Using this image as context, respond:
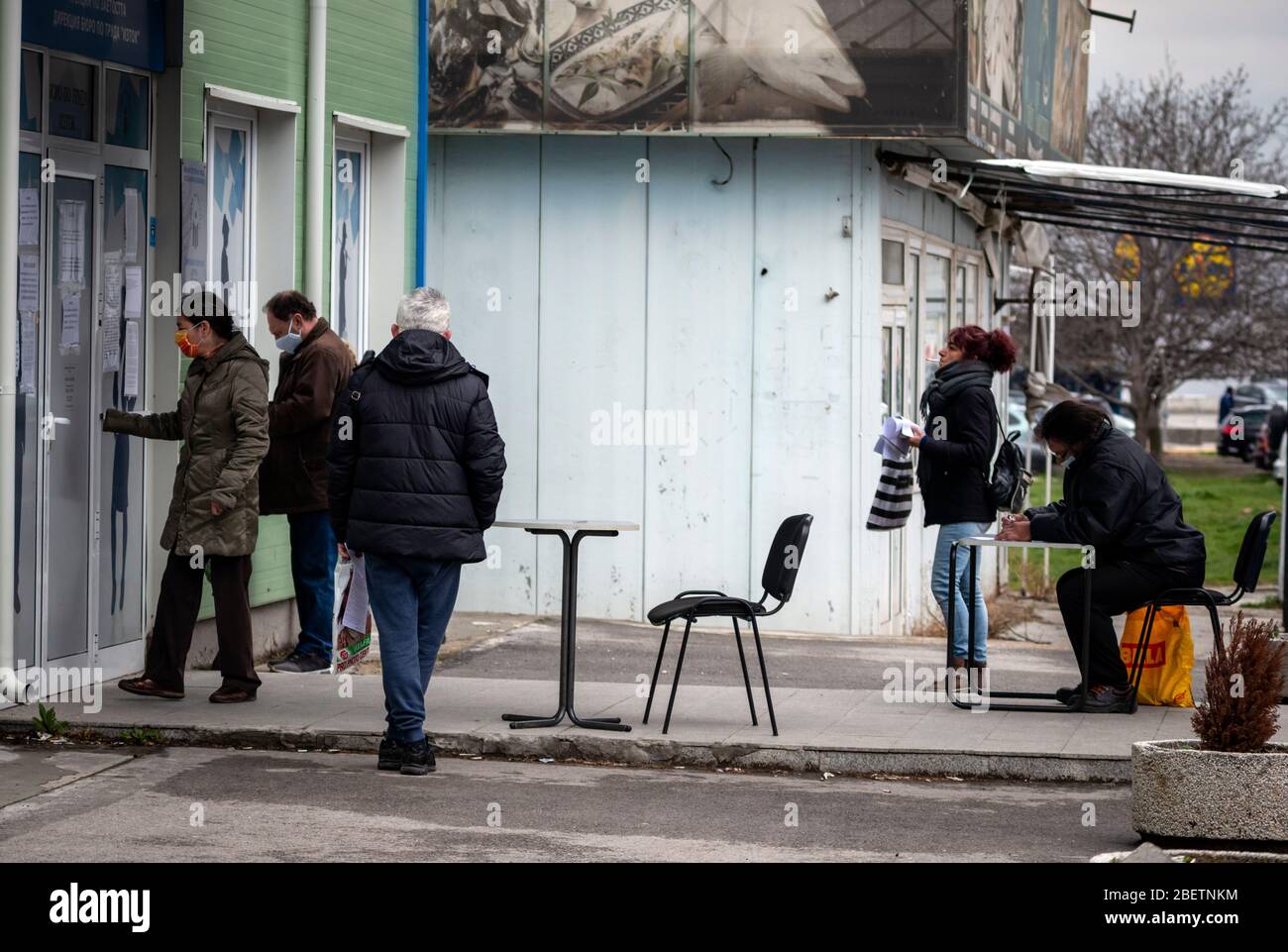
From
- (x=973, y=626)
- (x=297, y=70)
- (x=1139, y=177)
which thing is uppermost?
(x=297, y=70)

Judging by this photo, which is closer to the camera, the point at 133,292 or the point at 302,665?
the point at 133,292

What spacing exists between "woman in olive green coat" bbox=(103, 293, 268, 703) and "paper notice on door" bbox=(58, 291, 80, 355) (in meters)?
0.44

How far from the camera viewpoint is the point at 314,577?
1052cm

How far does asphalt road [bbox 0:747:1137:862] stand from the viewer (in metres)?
6.93

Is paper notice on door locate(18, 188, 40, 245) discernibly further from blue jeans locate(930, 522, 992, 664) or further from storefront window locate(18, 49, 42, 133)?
blue jeans locate(930, 522, 992, 664)

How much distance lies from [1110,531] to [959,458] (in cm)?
85

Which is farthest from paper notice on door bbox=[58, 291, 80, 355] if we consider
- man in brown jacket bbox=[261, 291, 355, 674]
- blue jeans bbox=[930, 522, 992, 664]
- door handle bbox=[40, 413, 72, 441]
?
blue jeans bbox=[930, 522, 992, 664]

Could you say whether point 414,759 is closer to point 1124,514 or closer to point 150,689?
point 150,689

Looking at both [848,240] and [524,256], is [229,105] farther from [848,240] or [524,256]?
[848,240]
